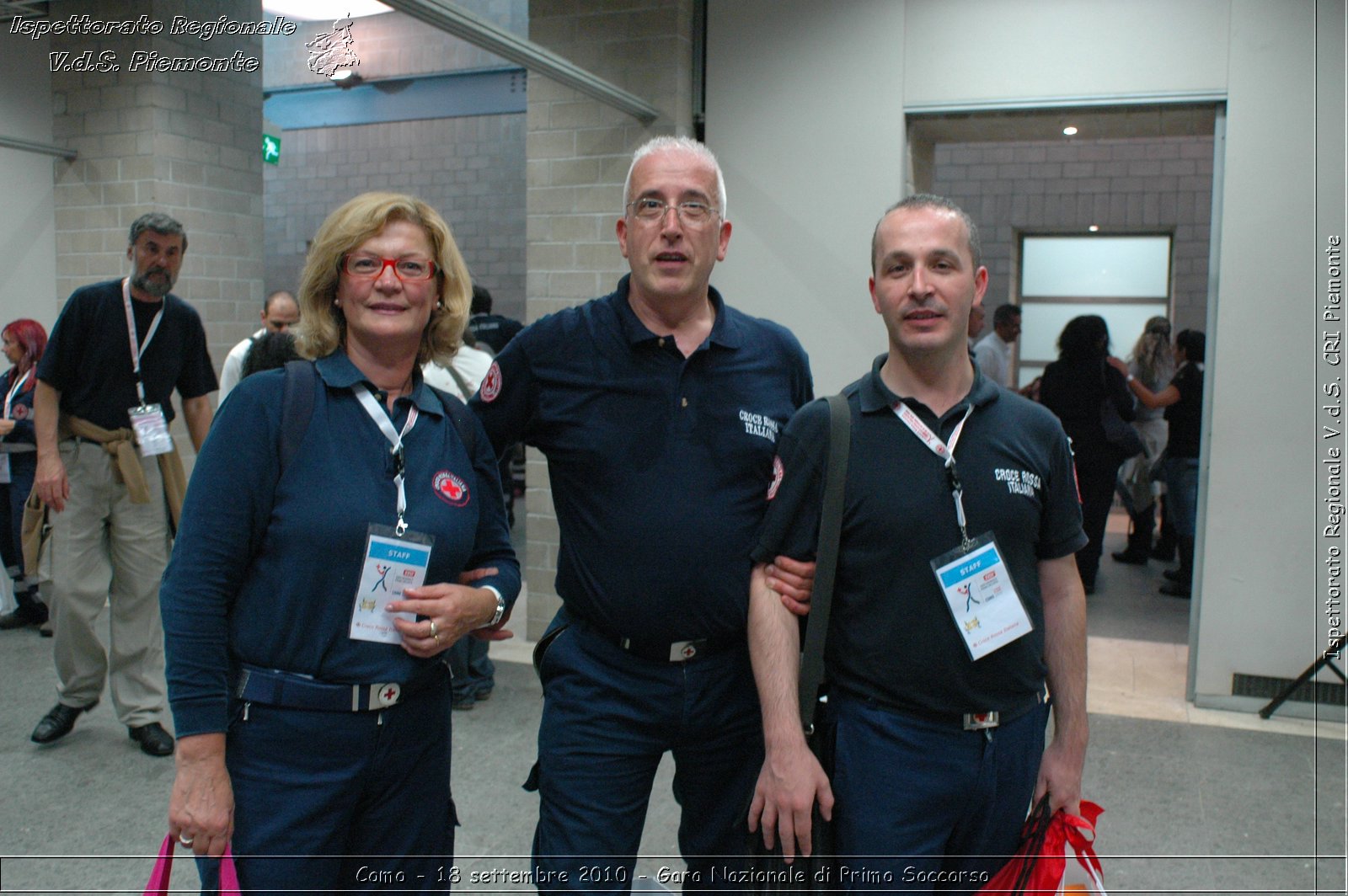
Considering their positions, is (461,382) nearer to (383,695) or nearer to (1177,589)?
(383,695)

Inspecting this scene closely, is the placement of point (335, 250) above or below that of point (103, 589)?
above

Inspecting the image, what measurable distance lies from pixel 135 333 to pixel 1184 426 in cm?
598

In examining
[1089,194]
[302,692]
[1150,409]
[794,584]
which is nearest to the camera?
A: [302,692]

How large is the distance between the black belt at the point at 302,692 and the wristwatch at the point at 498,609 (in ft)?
0.96

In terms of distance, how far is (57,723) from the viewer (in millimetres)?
4035

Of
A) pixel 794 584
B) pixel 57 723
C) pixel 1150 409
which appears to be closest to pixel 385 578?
pixel 794 584

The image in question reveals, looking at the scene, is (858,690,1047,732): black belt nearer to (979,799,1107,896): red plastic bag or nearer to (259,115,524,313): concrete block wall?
(979,799,1107,896): red plastic bag

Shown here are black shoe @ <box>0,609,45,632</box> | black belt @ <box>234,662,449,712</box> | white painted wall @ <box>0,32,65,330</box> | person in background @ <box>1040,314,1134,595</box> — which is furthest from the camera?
person in background @ <box>1040,314,1134,595</box>

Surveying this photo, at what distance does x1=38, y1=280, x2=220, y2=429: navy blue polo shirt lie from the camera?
3.84 meters

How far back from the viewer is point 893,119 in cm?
470

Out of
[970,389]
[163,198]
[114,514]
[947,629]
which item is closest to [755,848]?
[947,629]

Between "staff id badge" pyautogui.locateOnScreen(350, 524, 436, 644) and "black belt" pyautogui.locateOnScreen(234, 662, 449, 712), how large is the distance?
0.30 feet

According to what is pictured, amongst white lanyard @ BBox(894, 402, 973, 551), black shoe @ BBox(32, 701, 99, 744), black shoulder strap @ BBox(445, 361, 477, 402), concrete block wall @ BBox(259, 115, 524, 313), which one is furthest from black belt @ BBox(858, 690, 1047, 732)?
concrete block wall @ BBox(259, 115, 524, 313)

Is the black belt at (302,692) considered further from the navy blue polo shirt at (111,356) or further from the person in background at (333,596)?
the navy blue polo shirt at (111,356)
